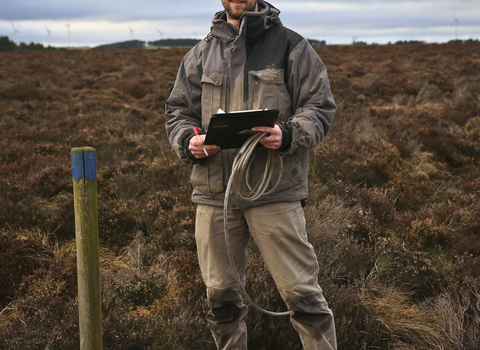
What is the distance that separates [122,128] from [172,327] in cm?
698

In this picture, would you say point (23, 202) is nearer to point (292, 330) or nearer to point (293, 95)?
point (292, 330)

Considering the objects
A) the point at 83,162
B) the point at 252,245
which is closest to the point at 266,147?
the point at 83,162

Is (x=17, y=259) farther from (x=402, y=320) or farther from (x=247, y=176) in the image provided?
(x=402, y=320)

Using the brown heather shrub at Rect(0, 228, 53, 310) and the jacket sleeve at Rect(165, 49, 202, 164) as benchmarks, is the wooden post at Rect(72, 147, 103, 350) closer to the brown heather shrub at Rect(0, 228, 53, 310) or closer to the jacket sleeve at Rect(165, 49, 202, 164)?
the jacket sleeve at Rect(165, 49, 202, 164)

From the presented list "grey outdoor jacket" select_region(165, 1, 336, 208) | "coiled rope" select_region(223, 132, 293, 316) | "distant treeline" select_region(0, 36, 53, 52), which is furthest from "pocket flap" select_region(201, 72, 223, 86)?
"distant treeline" select_region(0, 36, 53, 52)

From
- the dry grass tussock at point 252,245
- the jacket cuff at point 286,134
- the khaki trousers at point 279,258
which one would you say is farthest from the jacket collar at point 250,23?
the dry grass tussock at point 252,245

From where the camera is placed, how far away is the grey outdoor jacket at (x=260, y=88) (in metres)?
2.25

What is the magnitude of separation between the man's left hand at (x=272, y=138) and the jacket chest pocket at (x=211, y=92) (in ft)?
1.18

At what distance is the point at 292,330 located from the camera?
9.52 ft

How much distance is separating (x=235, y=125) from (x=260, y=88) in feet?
1.07

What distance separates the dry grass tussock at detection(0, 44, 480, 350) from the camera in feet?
9.71

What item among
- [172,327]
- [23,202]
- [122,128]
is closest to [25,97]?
[122,128]

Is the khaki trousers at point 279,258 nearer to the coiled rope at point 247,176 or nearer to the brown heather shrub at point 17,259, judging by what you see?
the coiled rope at point 247,176

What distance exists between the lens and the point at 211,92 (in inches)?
92.2
